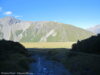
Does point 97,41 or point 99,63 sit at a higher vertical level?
point 97,41

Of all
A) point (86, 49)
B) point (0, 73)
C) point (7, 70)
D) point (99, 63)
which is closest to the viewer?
point (0, 73)

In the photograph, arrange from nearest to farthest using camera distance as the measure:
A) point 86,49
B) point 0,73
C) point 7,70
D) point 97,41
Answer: point 0,73 < point 7,70 < point 97,41 < point 86,49

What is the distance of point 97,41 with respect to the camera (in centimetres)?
2902

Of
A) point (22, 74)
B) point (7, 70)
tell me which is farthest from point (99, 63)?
point (7, 70)

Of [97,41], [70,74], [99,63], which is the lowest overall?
[70,74]

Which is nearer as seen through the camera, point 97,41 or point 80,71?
point 80,71

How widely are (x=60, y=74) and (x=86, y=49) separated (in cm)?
1423

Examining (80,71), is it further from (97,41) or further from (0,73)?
(97,41)

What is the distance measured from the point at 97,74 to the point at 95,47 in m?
12.1

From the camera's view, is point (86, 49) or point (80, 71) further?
point (86, 49)

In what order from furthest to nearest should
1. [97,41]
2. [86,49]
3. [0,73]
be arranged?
[86,49] → [97,41] → [0,73]

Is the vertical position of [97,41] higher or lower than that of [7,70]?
higher

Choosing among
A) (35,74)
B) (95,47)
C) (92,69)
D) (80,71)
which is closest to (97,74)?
(92,69)

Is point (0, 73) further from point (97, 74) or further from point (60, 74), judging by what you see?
point (97, 74)
